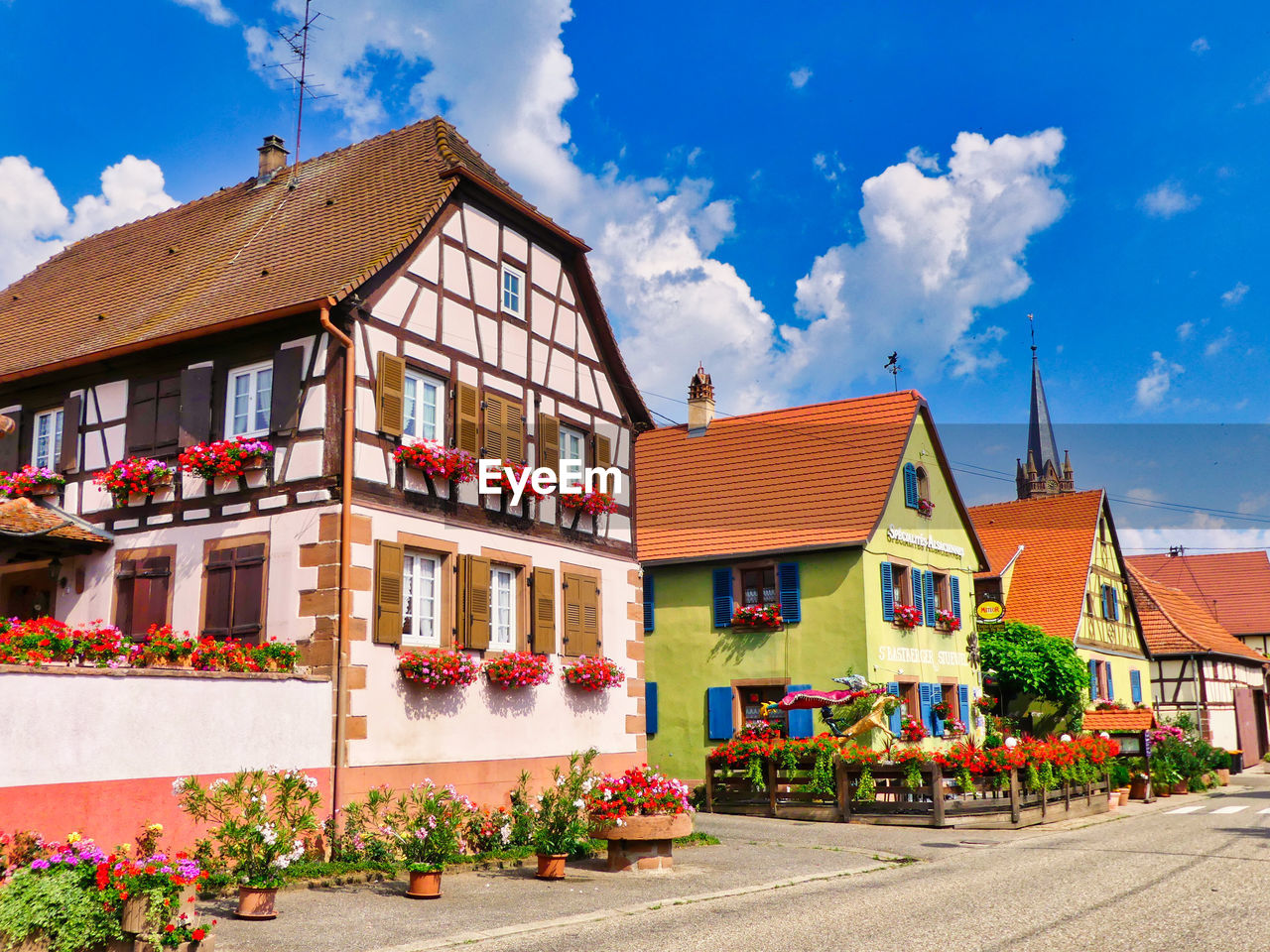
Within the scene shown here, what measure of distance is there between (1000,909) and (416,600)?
26.5 ft

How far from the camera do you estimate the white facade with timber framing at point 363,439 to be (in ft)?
48.6

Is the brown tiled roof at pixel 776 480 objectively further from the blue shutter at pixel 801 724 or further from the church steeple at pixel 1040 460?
the church steeple at pixel 1040 460

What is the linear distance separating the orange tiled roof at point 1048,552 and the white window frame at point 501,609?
1860 cm

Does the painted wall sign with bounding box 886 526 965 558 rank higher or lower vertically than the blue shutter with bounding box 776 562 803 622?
→ higher

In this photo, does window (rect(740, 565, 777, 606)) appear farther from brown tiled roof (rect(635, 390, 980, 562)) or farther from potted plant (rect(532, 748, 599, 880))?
potted plant (rect(532, 748, 599, 880))

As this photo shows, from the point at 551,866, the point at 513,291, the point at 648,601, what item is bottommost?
the point at 551,866

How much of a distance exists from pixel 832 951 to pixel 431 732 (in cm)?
767

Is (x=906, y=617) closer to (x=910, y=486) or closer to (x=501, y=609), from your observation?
(x=910, y=486)

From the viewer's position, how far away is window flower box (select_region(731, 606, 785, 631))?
2541 centimetres

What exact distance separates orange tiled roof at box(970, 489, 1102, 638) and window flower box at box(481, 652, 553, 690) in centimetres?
1868

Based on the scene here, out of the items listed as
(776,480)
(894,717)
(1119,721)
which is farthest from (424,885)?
(1119,721)

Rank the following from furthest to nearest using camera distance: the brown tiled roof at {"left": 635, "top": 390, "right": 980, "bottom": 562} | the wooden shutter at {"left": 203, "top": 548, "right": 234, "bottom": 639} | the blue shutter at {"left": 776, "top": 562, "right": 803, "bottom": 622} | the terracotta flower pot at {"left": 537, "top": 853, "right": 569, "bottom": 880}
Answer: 1. the brown tiled roof at {"left": 635, "top": 390, "right": 980, "bottom": 562}
2. the blue shutter at {"left": 776, "top": 562, "right": 803, "bottom": 622}
3. the wooden shutter at {"left": 203, "top": 548, "right": 234, "bottom": 639}
4. the terracotta flower pot at {"left": 537, "top": 853, "right": 569, "bottom": 880}

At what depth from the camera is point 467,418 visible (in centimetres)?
1683

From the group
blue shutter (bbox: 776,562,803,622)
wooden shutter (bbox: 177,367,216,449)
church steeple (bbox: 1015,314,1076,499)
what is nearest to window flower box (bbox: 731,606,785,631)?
blue shutter (bbox: 776,562,803,622)
